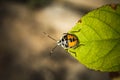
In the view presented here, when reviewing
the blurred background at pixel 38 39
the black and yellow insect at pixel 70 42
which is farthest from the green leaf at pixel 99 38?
the blurred background at pixel 38 39

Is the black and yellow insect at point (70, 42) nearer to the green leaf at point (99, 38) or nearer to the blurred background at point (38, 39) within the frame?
the green leaf at point (99, 38)

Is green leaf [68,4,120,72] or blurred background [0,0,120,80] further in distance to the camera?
blurred background [0,0,120,80]

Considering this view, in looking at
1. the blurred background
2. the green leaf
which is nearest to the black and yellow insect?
the green leaf

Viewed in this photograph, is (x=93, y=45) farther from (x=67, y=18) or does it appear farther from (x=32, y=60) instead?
(x=67, y=18)

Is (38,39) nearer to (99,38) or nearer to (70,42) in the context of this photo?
(70,42)

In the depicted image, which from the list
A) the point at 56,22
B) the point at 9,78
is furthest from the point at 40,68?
the point at 56,22

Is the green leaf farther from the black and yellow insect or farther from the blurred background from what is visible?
the blurred background
